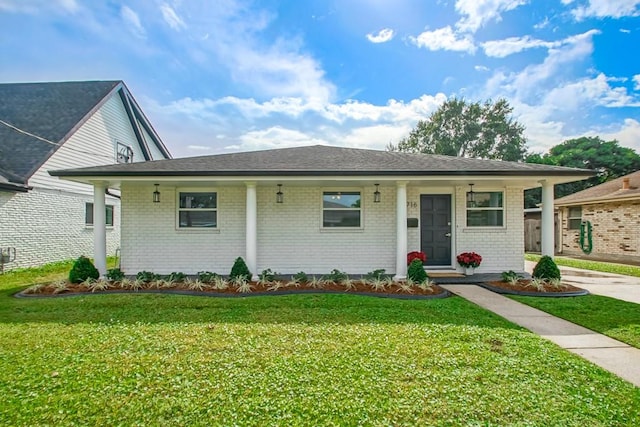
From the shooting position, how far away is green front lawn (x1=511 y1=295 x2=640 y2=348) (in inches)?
177

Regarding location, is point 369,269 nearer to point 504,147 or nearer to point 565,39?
point 565,39

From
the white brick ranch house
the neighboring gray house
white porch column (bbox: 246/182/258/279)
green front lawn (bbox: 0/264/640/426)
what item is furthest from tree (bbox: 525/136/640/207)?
the neighboring gray house

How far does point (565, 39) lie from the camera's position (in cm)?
1301

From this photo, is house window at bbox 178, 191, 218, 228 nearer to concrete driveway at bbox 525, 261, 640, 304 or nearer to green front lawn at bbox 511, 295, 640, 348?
green front lawn at bbox 511, 295, 640, 348

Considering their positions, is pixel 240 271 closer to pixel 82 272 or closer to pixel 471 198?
pixel 82 272

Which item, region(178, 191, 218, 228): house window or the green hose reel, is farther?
the green hose reel

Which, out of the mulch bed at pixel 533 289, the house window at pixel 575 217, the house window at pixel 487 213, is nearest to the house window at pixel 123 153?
the house window at pixel 487 213

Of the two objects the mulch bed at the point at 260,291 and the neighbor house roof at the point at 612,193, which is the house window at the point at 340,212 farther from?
the neighbor house roof at the point at 612,193

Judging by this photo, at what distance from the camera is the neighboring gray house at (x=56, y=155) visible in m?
10.2

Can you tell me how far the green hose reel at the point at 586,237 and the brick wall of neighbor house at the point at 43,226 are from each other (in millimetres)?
20670

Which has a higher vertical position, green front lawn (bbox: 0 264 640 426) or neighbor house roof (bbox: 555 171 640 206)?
neighbor house roof (bbox: 555 171 640 206)

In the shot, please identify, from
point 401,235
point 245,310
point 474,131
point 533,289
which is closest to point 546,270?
point 533,289

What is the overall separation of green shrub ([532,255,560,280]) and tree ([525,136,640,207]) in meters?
21.7

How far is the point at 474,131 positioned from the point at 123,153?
30.6 metres
